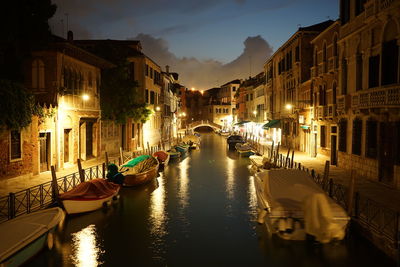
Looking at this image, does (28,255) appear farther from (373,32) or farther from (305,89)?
(305,89)

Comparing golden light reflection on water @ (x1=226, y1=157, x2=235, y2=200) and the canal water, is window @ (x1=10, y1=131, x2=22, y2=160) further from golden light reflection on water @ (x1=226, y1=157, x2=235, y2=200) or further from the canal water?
golden light reflection on water @ (x1=226, y1=157, x2=235, y2=200)

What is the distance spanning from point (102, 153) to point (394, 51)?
19858mm

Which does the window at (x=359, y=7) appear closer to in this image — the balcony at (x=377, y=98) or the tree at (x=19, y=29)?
the balcony at (x=377, y=98)

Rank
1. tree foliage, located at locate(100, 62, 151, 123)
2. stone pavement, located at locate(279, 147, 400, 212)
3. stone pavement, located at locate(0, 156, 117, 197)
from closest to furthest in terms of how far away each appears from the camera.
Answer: stone pavement, located at locate(279, 147, 400, 212)
stone pavement, located at locate(0, 156, 117, 197)
tree foliage, located at locate(100, 62, 151, 123)

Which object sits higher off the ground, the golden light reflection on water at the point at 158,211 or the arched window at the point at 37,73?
the arched window at the point at 37,73

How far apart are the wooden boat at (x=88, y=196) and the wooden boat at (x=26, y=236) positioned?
2.37 metres

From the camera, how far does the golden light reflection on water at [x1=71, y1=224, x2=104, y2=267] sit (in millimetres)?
10312

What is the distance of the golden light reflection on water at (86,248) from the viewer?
10312 mm

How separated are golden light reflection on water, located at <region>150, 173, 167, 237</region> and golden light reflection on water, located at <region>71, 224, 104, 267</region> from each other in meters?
2.02

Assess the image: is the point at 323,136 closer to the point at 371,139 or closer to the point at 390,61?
the point at 371,139

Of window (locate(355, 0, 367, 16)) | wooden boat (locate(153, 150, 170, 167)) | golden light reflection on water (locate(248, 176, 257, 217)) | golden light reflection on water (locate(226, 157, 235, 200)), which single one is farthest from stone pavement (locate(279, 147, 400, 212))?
wooden boat (locate(153, 150, 170, 167))

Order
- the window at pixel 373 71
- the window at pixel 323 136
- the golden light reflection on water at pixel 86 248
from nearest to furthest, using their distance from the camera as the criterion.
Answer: the golden light reflection on water at pixel 86 248
the window at pixel 373 71
the window at pixel 323 136

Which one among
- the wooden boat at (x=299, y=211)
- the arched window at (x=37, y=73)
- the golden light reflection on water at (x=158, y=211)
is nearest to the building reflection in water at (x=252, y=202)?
the wooden boat at (x=299, y=211)

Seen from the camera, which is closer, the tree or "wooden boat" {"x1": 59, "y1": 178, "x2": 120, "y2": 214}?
"wooden boat" {"x1": 59, "y1": 178, "x2": 120, "y2": 214}
